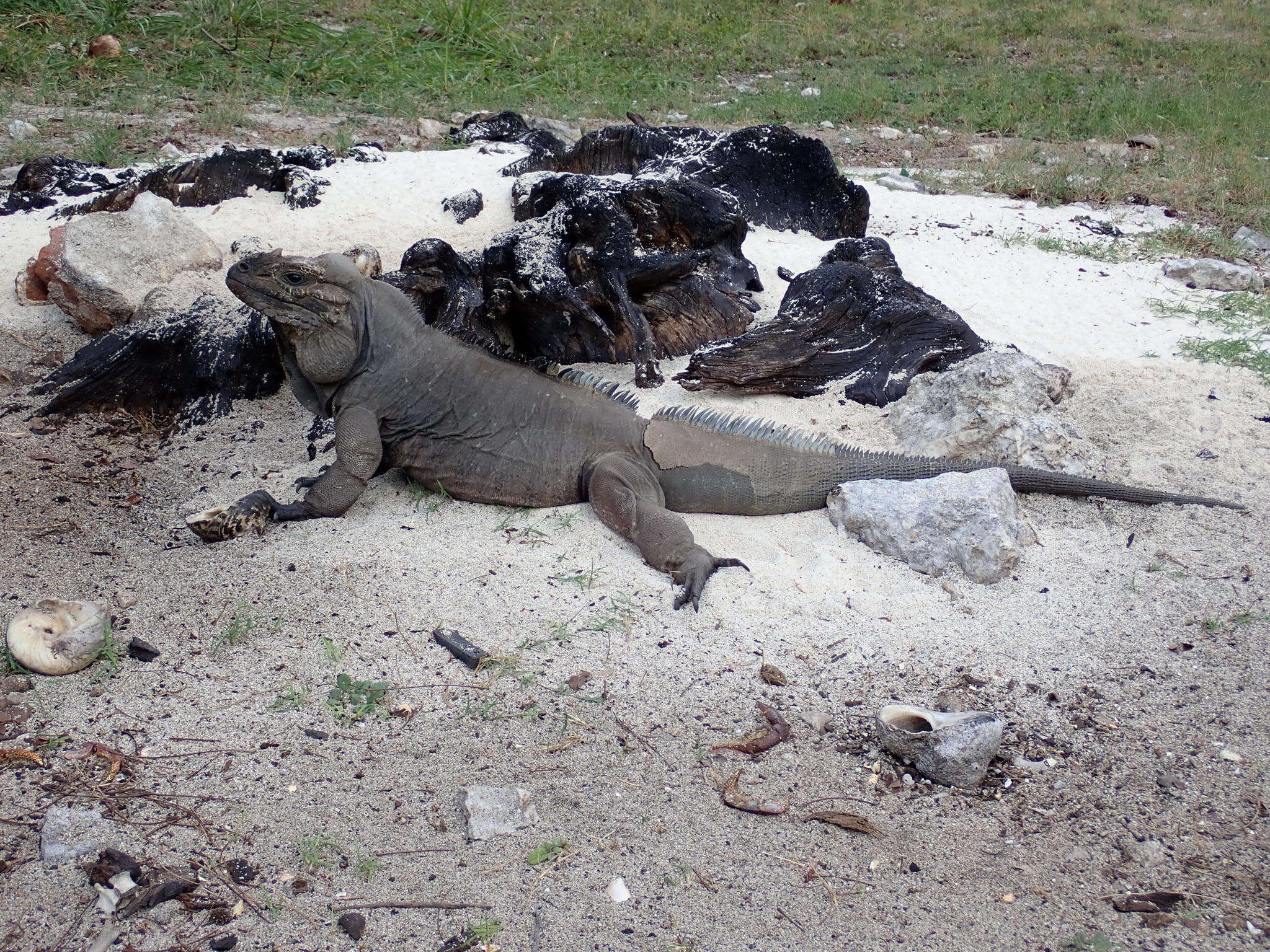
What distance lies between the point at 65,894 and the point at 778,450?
8.55 feet

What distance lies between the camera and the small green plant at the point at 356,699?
2682 millimetres

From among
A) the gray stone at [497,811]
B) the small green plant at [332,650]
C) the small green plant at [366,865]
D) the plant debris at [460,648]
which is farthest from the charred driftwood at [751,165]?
the small green plant at [366,865]

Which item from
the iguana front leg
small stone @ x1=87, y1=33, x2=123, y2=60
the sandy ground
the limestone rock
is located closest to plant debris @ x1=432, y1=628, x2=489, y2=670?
the sandy ground

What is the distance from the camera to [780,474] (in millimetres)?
3797

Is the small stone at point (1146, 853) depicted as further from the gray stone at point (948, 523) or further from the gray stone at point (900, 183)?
the gray stone at point (900, 183)

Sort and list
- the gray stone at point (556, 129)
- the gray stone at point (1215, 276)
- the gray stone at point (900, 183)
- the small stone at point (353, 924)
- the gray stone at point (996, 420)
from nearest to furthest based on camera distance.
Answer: the small stone at point (353, 924), the gray stone at point (996, 420), the gray stone at point (1215, 276), the gray stone at point (556, 129), the gray stone at point (900, 183)

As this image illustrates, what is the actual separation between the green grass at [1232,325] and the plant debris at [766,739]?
328cm

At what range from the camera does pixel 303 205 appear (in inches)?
213

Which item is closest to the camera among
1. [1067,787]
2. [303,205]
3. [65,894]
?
[65,894]

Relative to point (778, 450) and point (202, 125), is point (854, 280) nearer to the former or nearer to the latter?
point (778, 450)

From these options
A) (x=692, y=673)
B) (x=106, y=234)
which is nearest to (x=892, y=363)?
(x=692, y=673)

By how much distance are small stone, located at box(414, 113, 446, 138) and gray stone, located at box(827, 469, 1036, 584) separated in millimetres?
5379

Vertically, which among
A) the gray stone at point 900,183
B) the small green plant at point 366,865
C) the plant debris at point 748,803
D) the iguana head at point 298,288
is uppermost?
the gray stone at point 900,183

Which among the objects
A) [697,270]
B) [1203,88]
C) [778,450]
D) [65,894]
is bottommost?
[65,894]
